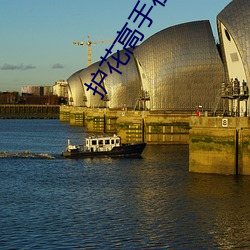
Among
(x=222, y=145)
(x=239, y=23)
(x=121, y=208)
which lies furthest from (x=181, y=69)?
(x=121, y=208)

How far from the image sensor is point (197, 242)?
29688 millimetres

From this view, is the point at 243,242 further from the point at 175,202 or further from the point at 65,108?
the point at 65,108

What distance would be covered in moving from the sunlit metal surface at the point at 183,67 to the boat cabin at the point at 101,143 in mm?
21366

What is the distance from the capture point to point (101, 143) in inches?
2522

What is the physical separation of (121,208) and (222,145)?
1221cm

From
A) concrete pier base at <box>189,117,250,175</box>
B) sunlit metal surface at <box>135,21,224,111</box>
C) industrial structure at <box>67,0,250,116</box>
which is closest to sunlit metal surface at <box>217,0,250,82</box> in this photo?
concrete pier base at <box>189,117,250,175</box>

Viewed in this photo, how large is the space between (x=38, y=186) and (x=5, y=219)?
10.6m

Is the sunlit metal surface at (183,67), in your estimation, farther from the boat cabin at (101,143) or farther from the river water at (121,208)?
the river water at (121,208)

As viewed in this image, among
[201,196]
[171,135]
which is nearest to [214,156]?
[201,196]

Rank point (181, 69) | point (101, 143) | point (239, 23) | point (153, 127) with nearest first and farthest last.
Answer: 1. point (239, 23)
2. point (101, 143)
3. point (153, 127)
4. point (181, 69)

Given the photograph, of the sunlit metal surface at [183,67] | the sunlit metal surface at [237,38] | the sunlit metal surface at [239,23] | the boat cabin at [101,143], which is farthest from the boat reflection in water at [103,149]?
the sunlit metal surface at [183,67]

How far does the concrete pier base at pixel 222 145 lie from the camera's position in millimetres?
45656

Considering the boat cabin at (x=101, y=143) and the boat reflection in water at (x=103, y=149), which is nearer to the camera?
the boat reflection in water at (x=103, y=149)

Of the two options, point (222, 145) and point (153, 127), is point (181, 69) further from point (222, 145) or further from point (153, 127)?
point (222, 145)
